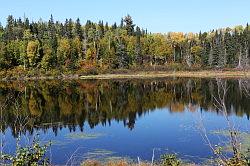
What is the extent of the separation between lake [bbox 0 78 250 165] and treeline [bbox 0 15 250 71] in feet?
154

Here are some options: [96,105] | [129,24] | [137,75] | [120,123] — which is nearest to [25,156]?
[120,123]

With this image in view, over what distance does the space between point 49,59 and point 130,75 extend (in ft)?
68.8

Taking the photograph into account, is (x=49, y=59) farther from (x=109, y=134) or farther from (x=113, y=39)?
(x=109, y=134)

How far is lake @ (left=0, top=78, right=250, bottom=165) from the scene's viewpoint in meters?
22.8

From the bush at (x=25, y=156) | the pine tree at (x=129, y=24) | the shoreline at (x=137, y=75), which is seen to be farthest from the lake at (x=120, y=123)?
the pine tree at (x=129, y=24)

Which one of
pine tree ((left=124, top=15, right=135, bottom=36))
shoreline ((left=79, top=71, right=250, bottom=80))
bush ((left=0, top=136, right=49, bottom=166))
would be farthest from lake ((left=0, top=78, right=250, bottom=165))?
pine tree ((left=124, top=15, right=135, bottom=36))

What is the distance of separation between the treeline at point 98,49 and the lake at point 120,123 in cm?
4698

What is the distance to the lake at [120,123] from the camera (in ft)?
74.9

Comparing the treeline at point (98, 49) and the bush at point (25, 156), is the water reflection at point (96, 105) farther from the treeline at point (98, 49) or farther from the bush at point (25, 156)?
the treeline at point (98, 49)

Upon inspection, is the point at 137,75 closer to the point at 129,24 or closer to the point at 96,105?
the point at 129,24

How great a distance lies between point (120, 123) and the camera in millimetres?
34781

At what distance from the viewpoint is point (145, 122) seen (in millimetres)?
35219

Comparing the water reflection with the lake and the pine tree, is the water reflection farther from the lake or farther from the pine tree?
the pine tree

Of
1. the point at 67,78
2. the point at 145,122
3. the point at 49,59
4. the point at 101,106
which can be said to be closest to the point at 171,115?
the point at 145,122
